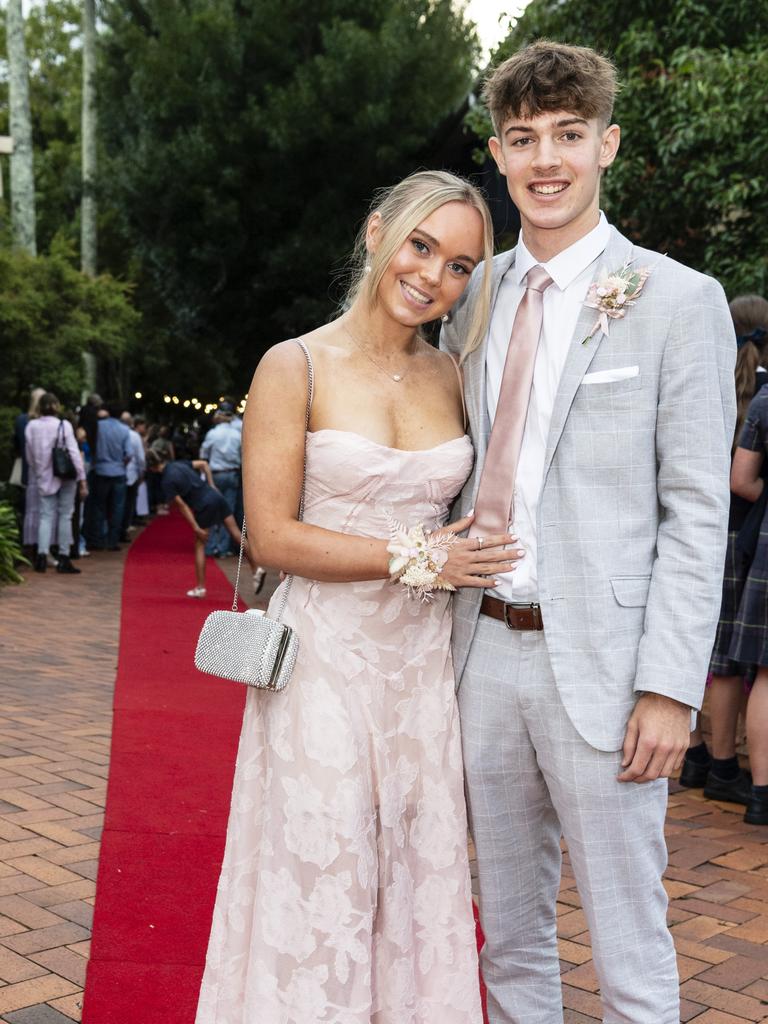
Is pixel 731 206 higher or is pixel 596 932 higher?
pixel 731 206

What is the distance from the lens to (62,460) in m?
12.0

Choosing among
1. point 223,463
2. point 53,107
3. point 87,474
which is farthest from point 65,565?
point 53,107

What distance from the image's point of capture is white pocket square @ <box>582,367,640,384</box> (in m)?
2.31

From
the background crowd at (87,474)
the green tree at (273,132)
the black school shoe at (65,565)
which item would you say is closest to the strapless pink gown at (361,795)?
the background crowd at (87,474)

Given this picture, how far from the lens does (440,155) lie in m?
18.5

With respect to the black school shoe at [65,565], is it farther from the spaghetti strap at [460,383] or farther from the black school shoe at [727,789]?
the spaghetti strap at [460,383]

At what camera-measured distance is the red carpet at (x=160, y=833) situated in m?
3.24

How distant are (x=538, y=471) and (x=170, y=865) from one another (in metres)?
2.42

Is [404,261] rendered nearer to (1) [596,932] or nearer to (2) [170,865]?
(1) [596,932]

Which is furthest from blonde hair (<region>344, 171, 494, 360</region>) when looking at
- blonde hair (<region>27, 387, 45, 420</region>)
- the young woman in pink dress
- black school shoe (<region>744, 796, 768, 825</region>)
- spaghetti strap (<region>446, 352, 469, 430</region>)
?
blonde hair (<region>27, 387, 45, 420</region>)

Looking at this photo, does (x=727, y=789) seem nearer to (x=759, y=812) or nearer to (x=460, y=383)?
(x=759, y=812)

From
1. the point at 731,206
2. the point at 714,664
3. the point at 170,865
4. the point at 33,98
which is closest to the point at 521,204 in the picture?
the point at 170,865

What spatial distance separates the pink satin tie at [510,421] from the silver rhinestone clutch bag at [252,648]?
41 centimetres

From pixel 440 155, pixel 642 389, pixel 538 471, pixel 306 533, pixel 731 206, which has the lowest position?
pixel 306 533
